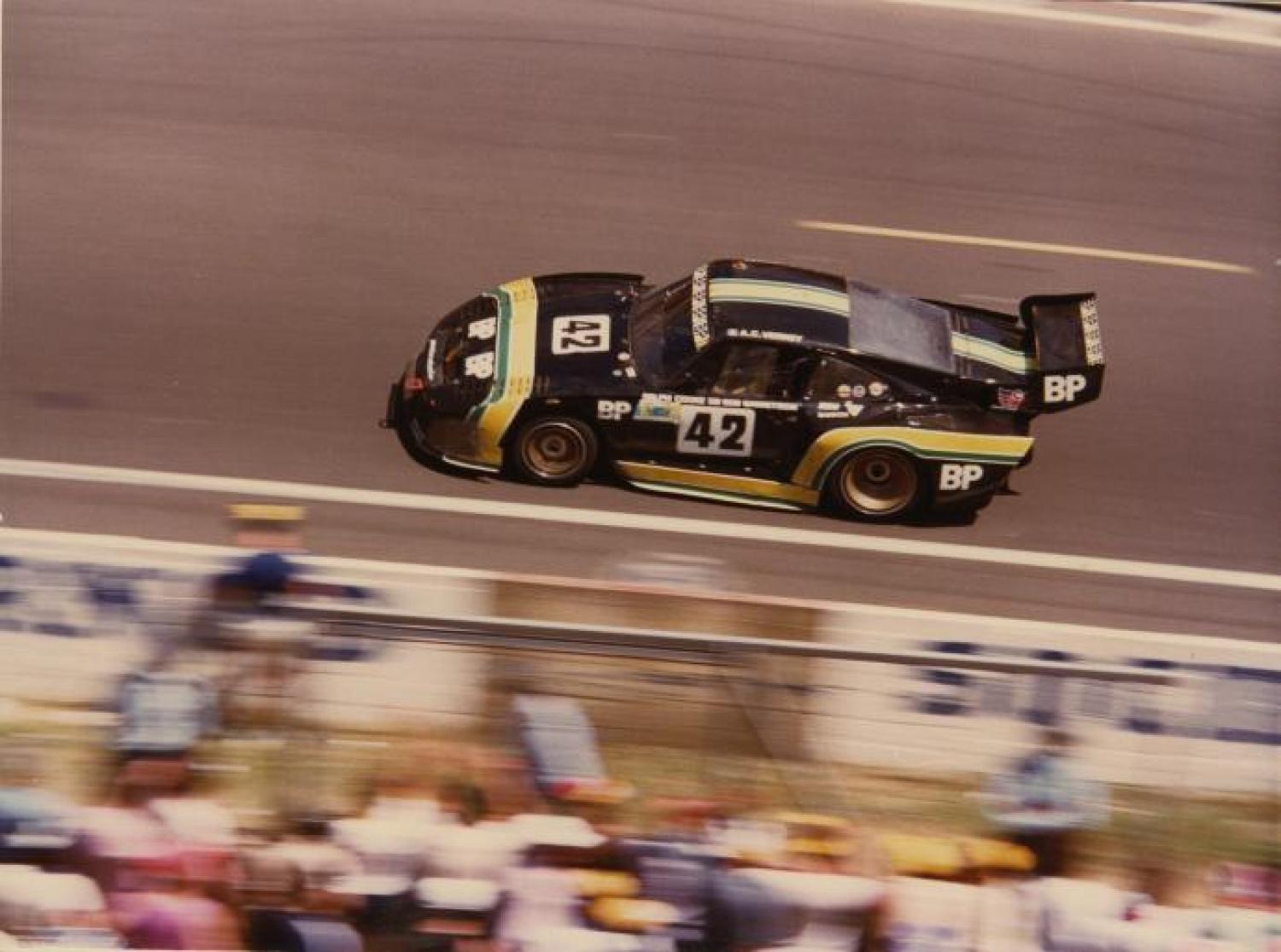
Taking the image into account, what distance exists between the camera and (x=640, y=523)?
34.2 feet

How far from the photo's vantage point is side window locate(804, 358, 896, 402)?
400 inches

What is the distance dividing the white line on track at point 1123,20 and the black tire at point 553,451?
21.2 ft

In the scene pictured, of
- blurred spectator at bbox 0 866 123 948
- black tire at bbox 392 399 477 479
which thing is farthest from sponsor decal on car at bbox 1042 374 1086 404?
blurred spectator at bbox 0 866 123 948

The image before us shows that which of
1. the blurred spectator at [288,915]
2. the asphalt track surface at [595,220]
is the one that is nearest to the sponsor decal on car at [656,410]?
the asphalt track surface at [595,220]

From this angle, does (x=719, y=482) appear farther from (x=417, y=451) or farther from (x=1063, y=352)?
(x=1063, y=352)

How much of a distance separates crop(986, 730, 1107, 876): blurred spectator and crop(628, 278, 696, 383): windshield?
4.27 meters

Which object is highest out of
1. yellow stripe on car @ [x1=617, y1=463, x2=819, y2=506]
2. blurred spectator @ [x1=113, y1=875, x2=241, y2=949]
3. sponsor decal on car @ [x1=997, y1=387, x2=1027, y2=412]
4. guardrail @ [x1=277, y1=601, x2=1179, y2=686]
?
sponsor decal on car @ [x1=997, y1=387, x2=1027, y2=412]

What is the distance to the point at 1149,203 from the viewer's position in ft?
44.1

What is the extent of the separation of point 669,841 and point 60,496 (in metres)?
5.20

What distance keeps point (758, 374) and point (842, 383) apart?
51 centimetres

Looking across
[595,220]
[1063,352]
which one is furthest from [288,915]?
[595,220]

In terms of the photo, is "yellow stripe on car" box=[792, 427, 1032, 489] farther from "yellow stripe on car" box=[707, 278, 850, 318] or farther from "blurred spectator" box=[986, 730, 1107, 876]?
"blurred spectator" box=[986, 730, 1107, 876]

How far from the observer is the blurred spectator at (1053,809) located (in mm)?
6406

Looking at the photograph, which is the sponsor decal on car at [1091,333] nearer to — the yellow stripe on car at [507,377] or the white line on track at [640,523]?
the white line on track at [640,523]
